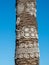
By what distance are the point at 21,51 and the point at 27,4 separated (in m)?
2.35

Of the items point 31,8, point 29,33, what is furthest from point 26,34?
point 31,8

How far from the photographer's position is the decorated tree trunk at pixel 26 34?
10.0m

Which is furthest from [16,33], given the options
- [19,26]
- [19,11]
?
[19,11]

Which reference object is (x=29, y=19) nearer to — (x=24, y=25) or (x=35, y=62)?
(x=24, y=25)

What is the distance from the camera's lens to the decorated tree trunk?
395 inches

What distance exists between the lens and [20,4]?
10852mm

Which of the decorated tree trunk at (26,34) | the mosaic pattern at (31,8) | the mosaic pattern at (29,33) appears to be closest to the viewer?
the decorated tree trunk at (26,34)

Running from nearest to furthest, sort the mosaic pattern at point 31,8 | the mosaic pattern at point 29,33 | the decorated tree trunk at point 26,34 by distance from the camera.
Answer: the decorated tree trunk at point 26,34, the mosaic pattern at point 29,33, the mosaic pattern at point 31,8

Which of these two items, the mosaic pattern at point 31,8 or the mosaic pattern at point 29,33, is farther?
the mosaic pattern at point 31,8

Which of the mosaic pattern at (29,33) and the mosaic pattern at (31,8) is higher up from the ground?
the mosaic pattern at (31,8)

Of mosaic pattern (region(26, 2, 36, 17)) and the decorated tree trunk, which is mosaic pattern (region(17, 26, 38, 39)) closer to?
the decorated tree trunk

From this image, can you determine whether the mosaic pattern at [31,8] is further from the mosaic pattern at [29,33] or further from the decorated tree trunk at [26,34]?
the mosaic pattern at [29,33]

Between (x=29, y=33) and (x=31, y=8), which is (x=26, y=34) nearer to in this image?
(x=29, y=33)

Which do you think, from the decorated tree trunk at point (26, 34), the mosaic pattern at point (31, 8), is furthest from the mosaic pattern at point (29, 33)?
the mosaic pattern at point (31, 8)
